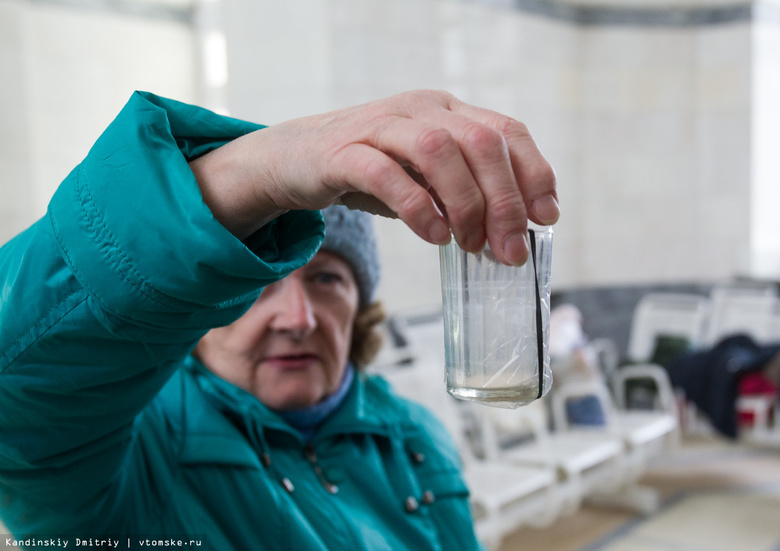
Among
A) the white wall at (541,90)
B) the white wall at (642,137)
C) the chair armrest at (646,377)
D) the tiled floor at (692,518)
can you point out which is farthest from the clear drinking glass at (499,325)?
the white wall at (642,137)

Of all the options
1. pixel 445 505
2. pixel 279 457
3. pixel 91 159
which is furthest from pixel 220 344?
pixel 91 159

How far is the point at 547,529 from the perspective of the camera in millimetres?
4188

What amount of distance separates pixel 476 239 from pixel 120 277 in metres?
0.29

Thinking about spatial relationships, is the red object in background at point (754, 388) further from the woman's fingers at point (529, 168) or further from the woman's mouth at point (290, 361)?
the woman's fingers at point (529, 168)

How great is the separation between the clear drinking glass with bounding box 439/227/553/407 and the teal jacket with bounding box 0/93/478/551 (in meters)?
0.15

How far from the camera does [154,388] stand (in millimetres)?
743

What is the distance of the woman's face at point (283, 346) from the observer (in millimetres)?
1162

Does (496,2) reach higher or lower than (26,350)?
higher

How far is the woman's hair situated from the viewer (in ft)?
4.58

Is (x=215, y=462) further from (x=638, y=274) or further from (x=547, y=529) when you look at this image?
(x=638, y=274)

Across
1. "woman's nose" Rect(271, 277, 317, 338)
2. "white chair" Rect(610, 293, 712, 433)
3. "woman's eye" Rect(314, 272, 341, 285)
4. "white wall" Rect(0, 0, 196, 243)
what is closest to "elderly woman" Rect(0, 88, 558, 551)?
"woman's nose" Rect(271, 277, 317, 338)

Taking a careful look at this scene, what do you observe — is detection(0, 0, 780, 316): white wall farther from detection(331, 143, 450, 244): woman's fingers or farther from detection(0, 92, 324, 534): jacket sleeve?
detection(331, 143, 450, 244): woman's fingers

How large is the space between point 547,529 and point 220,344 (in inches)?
137

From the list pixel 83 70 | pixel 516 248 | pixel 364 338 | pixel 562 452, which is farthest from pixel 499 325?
pixel 83 70
